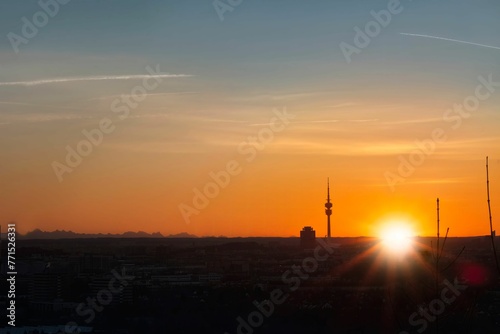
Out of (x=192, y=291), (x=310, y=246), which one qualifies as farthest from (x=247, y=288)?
(x=310, y=246)

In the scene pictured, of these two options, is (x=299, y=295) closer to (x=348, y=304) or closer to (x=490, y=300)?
(x=348, y=304)

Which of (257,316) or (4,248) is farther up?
(4,248)

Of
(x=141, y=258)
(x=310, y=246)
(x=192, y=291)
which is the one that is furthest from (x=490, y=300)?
(x=310, y=246)

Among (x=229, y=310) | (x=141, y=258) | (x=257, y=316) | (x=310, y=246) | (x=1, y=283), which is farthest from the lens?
(x=310, y=246)

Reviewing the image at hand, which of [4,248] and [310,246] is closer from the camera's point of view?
[4,248]

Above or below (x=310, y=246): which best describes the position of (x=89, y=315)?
below

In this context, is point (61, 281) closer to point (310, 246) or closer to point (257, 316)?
point (257, 316)

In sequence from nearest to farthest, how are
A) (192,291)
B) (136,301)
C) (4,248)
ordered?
(136,301) < (192,291) < (4,248)

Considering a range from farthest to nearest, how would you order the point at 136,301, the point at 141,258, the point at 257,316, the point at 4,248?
the point at 141,258 → the point at 4,248 → the point at 136,301 → the point at 257,316

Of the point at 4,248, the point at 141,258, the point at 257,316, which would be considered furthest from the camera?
the point at 141,258
